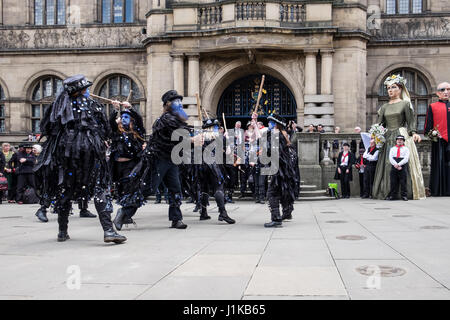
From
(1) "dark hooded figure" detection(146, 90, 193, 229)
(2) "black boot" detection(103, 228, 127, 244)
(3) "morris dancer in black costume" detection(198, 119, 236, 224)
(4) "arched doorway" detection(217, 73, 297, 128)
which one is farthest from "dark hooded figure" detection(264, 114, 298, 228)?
(4) "arched doorway" detection(217, 73, 297, 128)

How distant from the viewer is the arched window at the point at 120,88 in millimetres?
23719

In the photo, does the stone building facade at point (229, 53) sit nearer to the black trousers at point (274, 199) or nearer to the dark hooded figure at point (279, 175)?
the dark hooded figure at point (279, 175)

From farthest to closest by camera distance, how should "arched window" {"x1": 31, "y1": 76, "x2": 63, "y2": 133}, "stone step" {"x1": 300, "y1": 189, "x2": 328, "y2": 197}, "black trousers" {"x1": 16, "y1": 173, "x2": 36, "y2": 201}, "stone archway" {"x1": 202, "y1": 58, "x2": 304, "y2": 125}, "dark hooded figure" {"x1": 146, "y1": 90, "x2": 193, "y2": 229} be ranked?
"arched window" {"x1": 31, "y1": 76, "x2": 63, "y2": 133}
"stone archway" {"x1": 202, "y1": 58, "x2": 304, "y2": 125}
"black trousers" {"x1": 16, "y1": 173, "x2": 36, "y2": 201}
"stone step" {"x1": 300, "y1": 189, "x2": 328, "y2": 197}
"dark hooded figure" {"x1": 146, "y1": 90, "x2": 193, "y2": 229}

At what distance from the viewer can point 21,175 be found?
16188 mm

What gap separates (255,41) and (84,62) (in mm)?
8779

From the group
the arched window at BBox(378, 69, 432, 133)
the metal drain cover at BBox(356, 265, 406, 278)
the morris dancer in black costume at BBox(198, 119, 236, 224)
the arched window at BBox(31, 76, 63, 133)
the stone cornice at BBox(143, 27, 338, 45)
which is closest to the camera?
the metal drain cover at BBox(356, 265, 406, 278)

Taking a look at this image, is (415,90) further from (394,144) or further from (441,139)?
(394,144)

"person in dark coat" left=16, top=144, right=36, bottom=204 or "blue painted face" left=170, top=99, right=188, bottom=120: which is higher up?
"blue painted face" left=170, top=99, right=188, bottom=120

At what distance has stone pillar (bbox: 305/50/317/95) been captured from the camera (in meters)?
20.1

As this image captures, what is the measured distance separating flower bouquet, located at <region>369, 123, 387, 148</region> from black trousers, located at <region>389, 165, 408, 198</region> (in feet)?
2.99

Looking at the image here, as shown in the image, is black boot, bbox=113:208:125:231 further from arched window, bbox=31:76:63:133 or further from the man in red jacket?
arched window, bbox=31:76:63:133

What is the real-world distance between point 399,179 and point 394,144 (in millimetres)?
975

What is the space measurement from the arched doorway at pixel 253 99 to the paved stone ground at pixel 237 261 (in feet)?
45.5

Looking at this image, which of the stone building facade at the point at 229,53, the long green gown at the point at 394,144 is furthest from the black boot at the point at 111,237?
the stone building facade at the point at 229,53
